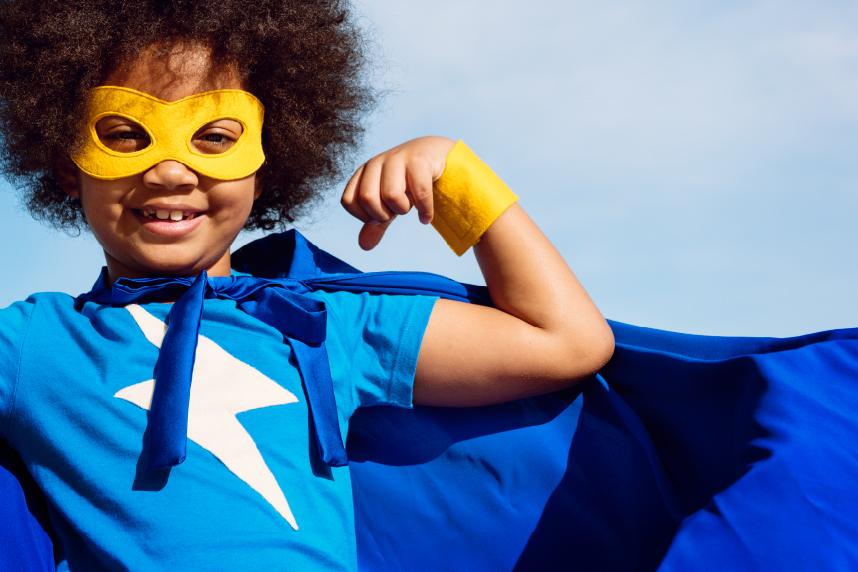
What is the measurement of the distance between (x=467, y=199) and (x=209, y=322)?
611mm

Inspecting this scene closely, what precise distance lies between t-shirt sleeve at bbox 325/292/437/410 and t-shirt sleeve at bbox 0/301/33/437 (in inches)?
24.9

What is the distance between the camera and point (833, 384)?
2189 millimetres

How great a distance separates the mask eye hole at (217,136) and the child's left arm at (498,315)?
0.29 meters

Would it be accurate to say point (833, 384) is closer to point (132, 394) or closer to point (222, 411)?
point (222, 411)

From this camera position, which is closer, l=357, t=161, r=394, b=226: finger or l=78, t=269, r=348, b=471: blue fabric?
l=78, t=269, r=348, b=471: blue fabric

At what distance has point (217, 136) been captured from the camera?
238 cm

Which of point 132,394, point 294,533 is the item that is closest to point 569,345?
point 294,533

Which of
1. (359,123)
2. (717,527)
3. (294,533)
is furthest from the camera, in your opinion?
(359,123)

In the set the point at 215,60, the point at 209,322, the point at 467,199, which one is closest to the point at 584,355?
the point at 467,199

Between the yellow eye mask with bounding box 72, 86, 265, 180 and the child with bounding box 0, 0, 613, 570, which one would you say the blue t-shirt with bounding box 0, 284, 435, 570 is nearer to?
the child with bounding box 0, 0, 613, 570

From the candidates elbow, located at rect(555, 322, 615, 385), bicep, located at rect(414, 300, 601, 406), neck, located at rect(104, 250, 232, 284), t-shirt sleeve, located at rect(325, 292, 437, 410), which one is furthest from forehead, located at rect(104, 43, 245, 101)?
elbow, located at rect(555, 322, 615, 385)

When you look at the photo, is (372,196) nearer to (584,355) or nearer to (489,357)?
(489,357)

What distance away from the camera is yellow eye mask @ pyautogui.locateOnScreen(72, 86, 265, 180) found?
2.29 metres

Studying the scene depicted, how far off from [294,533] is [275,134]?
1.05 m
